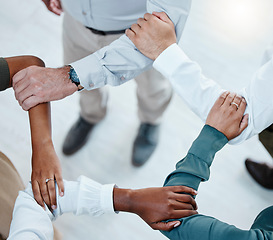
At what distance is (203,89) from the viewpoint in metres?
1.17

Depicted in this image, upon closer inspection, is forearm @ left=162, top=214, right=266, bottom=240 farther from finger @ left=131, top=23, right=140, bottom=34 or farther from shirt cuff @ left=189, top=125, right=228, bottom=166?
finger @ left=131, top=23, right=140, bottom=34

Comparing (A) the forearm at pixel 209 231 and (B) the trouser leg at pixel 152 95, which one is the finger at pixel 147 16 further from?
(A) the forearm at pixel 209 231

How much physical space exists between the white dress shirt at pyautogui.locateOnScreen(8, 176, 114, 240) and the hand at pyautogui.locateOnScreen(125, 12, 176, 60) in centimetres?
46

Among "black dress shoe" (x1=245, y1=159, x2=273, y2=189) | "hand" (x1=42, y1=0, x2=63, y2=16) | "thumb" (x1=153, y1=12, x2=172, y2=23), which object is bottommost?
"black dress shoe" (x1=245, y1=159, x2=273, y2=189)

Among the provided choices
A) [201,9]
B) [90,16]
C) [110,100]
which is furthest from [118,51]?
[201,9]

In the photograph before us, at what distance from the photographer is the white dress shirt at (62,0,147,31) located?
1.23 metres

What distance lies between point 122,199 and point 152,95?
2.17 ft

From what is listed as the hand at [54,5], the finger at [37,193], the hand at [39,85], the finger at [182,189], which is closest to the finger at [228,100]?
the finger at [182,189]

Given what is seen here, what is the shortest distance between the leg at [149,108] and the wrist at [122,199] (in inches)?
22.9

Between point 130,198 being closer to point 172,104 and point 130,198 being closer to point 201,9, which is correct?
point 172,104

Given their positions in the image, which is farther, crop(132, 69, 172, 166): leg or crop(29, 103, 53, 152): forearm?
crop(132, 69, 172, 166): leg

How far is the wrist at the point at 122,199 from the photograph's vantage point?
3.59ft

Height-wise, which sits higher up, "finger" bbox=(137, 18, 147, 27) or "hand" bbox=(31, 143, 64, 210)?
"finger" bbox=(137, 18, 147, 27)

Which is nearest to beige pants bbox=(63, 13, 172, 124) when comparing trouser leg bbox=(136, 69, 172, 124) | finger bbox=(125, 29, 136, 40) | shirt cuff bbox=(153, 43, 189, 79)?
trouser leg bbox=(136, 69, 172, 124)
